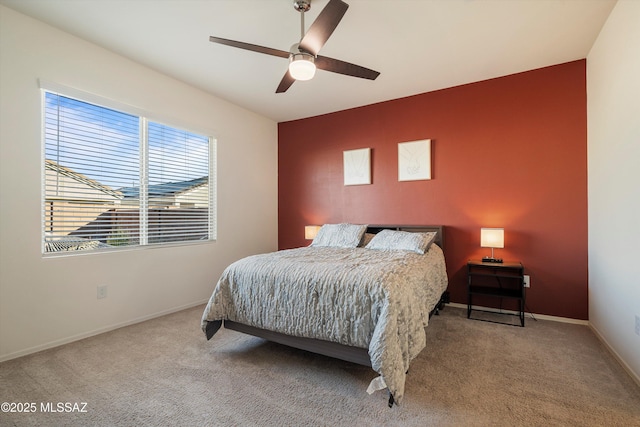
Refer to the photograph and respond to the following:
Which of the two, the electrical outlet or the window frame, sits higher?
the window frame

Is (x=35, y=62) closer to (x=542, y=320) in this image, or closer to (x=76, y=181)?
(x=76, y=181)

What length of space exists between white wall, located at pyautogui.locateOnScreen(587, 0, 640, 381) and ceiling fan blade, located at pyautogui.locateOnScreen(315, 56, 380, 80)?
5.79ft

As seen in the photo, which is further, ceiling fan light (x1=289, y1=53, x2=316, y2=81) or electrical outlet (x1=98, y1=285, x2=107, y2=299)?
electrical outlet (x1=98, y1=285, x2=107, y2=299)

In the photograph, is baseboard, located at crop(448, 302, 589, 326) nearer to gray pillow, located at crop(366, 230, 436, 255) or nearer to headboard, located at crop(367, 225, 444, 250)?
headboard, located at crop(367, 225, 444, 250)

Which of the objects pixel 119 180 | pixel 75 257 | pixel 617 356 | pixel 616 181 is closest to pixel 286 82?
pixel 119 180

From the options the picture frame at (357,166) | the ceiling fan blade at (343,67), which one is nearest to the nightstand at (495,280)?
the picture frame at (357,166)

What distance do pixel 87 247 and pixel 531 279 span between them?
464cm

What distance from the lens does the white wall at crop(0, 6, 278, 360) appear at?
2318mm

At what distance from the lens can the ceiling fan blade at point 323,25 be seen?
1699mm

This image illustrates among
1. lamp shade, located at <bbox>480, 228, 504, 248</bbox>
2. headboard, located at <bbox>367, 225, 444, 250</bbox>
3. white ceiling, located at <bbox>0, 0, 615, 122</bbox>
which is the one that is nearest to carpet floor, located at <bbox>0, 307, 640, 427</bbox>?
lamp shade, located at <bbox>480, 228, 504, 248</bbox>

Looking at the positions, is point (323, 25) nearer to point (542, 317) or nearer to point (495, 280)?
point (495, 280)

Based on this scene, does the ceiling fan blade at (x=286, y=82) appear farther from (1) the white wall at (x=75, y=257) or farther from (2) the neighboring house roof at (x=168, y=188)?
(2) the neighboring house roof at (x=168, y=188)

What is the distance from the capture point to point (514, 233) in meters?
3.35

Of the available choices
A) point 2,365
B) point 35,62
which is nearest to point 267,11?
point 35,62
